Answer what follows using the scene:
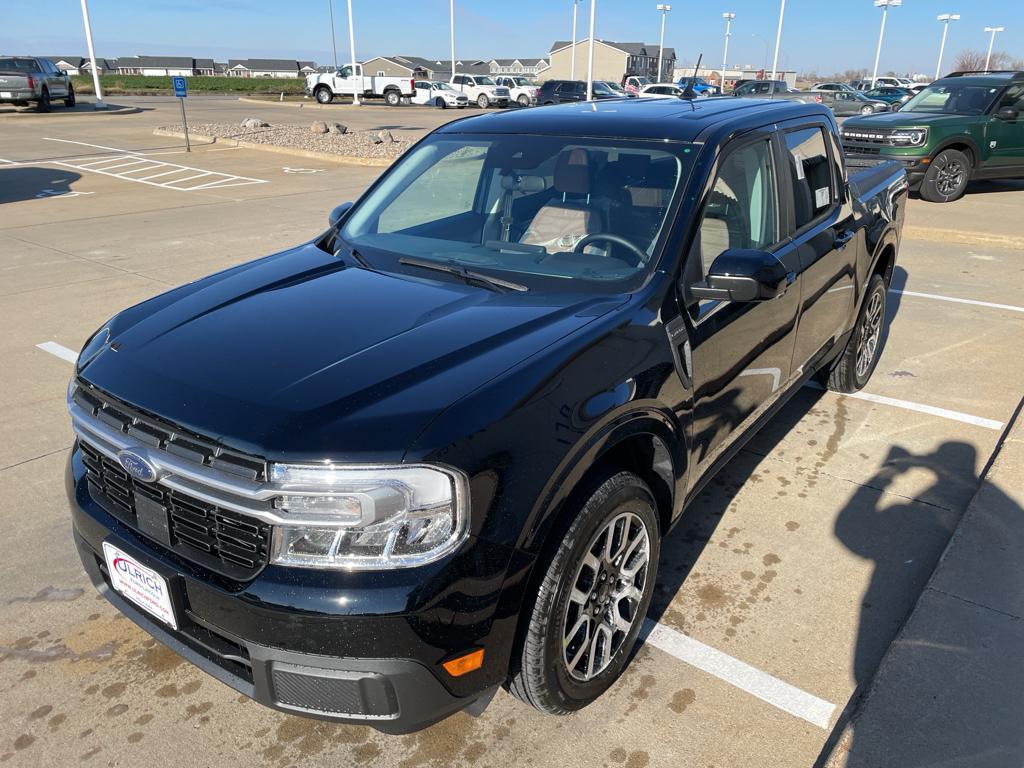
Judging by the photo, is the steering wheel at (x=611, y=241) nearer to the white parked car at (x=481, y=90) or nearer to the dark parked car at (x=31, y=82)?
the dark parked car at (x=31, y=82)

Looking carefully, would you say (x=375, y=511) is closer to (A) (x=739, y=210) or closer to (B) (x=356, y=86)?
(A) (x=739, y=210)

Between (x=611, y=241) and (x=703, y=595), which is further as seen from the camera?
(x=703, y=595)

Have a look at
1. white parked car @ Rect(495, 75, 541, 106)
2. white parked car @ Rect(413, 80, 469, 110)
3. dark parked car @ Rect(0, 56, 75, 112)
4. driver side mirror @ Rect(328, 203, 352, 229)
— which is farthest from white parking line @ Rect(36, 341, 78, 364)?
white parked car @ Rect(495, 75, 541, 106)

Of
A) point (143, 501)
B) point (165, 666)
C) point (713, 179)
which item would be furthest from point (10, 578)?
point (713, 179)

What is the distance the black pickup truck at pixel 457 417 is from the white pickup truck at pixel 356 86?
4174 cm

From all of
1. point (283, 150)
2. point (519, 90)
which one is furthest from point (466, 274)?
point (519, 90)

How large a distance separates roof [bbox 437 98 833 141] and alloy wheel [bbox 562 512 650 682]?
1599 mm

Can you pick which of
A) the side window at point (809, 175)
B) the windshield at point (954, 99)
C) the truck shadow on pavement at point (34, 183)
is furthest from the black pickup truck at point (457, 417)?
the truck shadow on pavement at point (34, 183)

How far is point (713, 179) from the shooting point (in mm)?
3051

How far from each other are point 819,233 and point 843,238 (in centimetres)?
38

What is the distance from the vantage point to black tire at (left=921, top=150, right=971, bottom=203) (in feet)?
40.7

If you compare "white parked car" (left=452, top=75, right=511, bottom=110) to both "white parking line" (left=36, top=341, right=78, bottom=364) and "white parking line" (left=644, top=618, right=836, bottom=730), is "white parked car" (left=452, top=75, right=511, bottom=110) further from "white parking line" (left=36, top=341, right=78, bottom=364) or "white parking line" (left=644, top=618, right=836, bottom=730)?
"white parking line" (left=644, top=618, right=836, bottom=730)

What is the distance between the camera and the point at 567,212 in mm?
3191

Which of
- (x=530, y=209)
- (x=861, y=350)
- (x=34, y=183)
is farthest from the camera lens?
(x=34, y=183)
